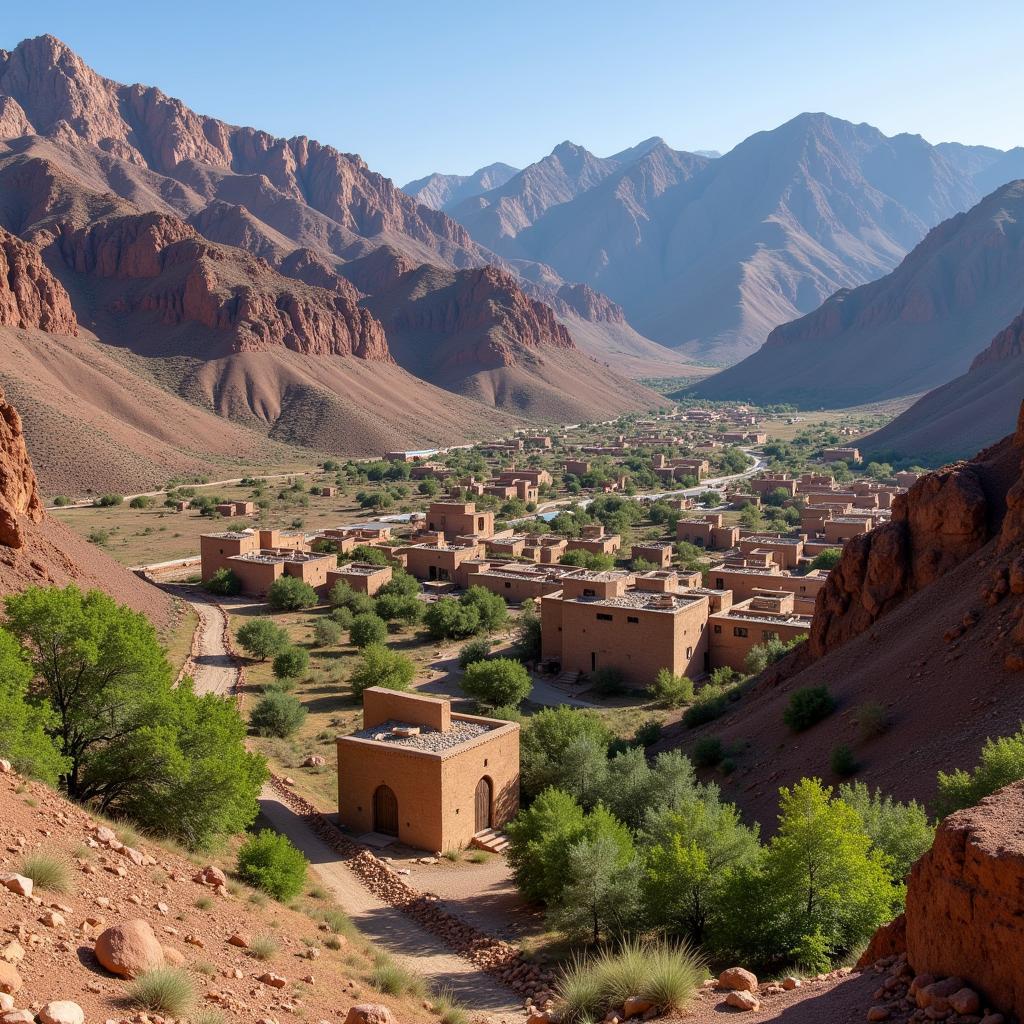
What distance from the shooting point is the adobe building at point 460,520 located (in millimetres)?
62062

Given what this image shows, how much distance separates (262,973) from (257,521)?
6364cm

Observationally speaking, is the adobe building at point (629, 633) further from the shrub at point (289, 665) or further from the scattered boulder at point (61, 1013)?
the scattered boulder at point (61, 1013)

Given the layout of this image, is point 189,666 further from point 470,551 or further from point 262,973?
point 262,973

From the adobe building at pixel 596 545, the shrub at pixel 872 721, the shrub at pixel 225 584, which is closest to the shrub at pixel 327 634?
the shrub at pixel 225 584

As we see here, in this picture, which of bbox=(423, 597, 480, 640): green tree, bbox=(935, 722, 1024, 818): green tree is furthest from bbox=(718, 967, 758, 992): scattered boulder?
bbox=(423, 597, 480, 640): green tree

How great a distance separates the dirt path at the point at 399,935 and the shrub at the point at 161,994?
586 cm

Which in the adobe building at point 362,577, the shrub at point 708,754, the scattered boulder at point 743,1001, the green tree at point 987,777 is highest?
the green tree at point 987,777

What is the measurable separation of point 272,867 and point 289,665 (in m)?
20.5

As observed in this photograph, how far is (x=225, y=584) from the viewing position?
1996 inches

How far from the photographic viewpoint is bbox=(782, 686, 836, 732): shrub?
2241cm

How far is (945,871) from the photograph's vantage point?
386 inches

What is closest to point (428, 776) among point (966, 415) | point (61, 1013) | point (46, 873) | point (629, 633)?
point (46, 873)

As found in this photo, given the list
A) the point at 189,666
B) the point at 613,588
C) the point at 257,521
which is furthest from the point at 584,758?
the point at 257,521

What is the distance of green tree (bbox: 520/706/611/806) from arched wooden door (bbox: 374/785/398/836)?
A: 11.9ft
